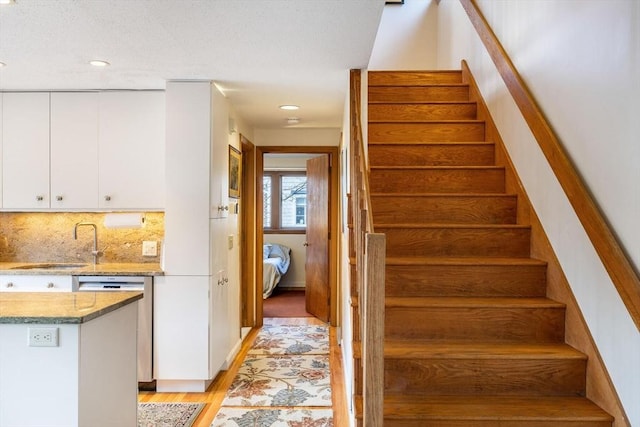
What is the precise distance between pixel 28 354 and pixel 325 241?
3650 millimetres

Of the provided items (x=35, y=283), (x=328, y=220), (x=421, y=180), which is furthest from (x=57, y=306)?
(x=328, y=220)

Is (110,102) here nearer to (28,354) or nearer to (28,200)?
(28,200)

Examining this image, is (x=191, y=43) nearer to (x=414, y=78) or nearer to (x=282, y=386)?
Answer: (x=414, y=78)

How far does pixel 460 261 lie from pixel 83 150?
2879 millimetres

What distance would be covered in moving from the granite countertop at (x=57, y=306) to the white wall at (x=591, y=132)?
2.16m

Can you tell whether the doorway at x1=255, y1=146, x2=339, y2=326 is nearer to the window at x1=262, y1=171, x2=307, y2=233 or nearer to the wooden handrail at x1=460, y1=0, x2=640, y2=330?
the wooden handrail at x1=460, y1=0, x2=640, y2=330

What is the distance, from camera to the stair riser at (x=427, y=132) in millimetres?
3428

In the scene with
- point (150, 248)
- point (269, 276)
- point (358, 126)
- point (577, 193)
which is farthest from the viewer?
point (269, 276)

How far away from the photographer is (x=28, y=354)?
5.92 feet

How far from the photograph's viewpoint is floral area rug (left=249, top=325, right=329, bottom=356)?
4188 millimetres

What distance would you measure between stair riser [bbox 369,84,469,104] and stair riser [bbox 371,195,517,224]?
134 centimetres

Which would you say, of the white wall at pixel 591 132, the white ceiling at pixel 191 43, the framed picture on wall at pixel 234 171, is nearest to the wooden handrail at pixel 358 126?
the white ceiling at pixel 191 43

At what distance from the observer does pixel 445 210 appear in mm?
2842

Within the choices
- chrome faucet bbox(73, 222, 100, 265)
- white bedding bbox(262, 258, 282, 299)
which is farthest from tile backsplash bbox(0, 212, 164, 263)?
white bedding bbox(262, 258, 282, 299)
